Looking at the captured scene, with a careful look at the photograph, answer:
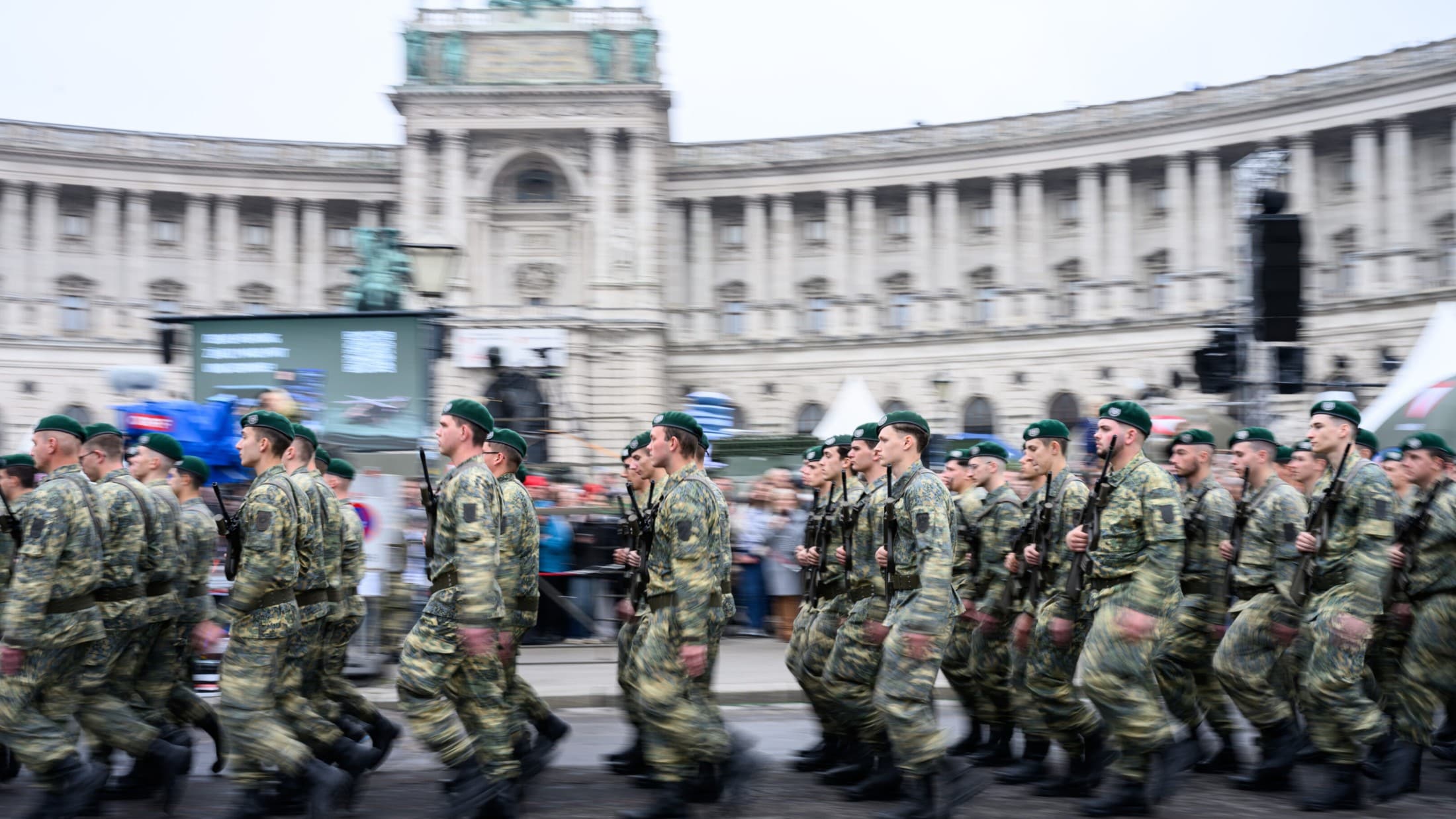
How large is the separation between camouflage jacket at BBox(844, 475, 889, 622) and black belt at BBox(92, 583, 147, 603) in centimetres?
419

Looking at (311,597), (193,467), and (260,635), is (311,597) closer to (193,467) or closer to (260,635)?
(260,635)

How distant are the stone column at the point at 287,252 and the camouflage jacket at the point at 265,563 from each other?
171 feet

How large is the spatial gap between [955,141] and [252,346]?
43927 mm

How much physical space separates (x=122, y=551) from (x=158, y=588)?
1.53 ft

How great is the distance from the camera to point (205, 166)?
186 ft

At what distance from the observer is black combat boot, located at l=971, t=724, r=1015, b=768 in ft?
31.4

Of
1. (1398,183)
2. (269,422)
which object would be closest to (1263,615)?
(269,422)

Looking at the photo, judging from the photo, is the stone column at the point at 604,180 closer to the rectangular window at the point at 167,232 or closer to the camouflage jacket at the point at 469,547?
the rectangular window at the point at 167,232

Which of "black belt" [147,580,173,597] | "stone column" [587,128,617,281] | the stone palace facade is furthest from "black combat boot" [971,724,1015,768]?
"stone column" [587,128,617,281]

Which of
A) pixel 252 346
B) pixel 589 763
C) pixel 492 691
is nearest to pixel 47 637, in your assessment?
pixel 492 691

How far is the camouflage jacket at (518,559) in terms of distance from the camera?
8383 millimetres

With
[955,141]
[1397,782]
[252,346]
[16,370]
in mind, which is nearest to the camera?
[1397,782]

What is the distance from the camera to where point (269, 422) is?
816cm

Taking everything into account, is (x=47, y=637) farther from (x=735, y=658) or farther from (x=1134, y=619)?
(x=735, y=658)
